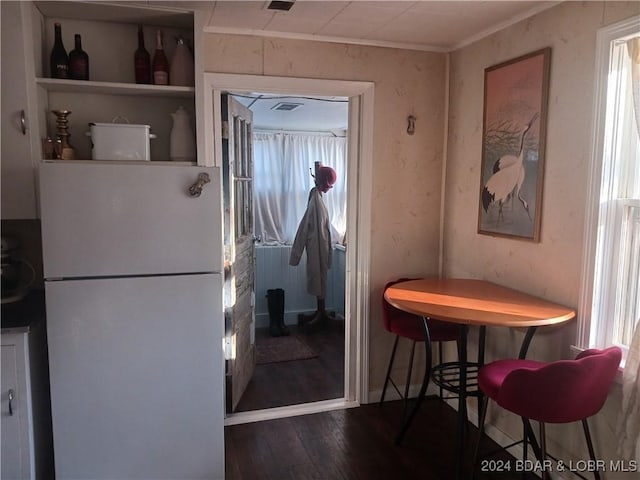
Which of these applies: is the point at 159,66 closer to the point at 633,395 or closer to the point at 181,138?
the point at 181,138

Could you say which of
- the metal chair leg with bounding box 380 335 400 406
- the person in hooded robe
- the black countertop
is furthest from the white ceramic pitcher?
the person in hooded robe

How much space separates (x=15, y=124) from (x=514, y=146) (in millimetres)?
2326

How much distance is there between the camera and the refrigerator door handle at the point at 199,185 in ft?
6.55

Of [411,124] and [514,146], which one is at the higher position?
[411,124]

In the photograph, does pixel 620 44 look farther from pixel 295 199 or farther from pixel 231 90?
pixel 295 199

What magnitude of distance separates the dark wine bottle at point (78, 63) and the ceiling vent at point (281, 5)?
34.6 inches

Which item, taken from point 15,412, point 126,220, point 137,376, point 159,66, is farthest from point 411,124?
point 15,412

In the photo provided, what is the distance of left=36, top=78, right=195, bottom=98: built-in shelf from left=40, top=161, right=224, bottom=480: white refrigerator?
0.40 m

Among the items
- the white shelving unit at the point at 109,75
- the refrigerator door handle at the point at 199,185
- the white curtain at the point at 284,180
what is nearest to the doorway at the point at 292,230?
the white curtain at the point at 284,180

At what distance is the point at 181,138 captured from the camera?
7.57 ft

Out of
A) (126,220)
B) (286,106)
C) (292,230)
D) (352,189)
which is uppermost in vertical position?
(286,106)

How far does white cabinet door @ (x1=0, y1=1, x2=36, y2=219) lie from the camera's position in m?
1.94

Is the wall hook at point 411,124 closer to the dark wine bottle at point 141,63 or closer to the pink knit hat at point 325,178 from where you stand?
the dark wine bottle at point 141,63

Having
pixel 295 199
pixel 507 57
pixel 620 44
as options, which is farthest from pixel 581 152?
pixel 295 199
